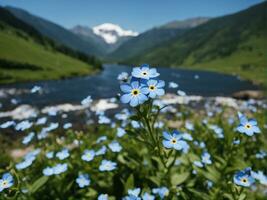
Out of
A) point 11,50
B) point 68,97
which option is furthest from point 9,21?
A: point 68,97

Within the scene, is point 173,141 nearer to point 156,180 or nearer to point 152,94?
point 152,94

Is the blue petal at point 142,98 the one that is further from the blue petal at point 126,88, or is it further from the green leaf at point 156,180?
the green leaf at point 156,180


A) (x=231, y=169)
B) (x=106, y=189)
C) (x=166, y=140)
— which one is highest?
(x=166, y=140)

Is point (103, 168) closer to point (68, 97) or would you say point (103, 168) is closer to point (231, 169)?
point (231, 169)

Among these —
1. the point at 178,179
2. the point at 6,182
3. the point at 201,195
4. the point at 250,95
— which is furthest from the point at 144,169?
the point at 250,95

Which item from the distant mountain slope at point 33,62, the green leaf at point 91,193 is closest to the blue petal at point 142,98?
the green leaf at point 91,193

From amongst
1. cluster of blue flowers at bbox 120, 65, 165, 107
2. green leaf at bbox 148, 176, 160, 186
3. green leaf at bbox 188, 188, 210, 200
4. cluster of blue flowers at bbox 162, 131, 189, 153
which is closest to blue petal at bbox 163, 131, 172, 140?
cluster of blue flowers at bbox 162, 131, 189, 153

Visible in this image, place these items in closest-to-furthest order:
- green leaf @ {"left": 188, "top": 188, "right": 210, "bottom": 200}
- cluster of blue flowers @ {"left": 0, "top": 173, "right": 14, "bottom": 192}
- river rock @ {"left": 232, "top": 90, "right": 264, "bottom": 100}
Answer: cluster of blue flowers @ {"left": 0, "top": 173, "right": 14, "bottom": 192} < green leaf @ {"left": 188, "top": 188, "right": 210, "bottom": 200} < river rock @ {"left": 232, "top": 90, "right": 264, "bottom": 100}

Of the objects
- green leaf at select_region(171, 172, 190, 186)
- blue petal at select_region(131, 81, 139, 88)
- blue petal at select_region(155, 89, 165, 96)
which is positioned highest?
blue petal at select_region(131, 81, 139, 88)

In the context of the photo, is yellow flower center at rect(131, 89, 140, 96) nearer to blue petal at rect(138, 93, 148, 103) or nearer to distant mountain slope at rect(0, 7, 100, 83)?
blue petal at rect(138, 93, 148, 103)
